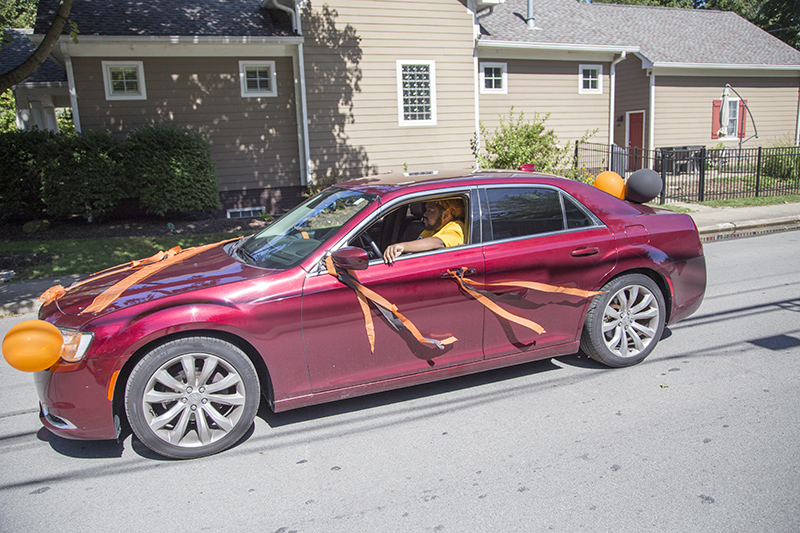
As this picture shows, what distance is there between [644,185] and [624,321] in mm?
1824

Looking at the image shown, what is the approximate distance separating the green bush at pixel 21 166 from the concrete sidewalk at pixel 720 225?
475 cm

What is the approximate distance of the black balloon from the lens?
596cm

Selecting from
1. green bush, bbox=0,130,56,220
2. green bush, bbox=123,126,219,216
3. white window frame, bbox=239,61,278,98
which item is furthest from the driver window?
white window frame, bbox=239,61,278,98

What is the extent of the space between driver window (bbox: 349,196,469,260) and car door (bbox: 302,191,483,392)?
0.12 meters

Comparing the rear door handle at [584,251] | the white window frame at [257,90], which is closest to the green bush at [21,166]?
the white window frame at [257,90]

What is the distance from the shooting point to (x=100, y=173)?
41.7ft

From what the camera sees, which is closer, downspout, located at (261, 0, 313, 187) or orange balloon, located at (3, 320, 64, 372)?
orange balloon, located at (3, 320, 64, 372)

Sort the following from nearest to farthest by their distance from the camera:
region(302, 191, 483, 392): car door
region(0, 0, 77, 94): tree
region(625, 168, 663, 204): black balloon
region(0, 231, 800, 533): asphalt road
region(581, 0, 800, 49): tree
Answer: region(0, 231, 800, 533): asphalt road < region(302, 191, 483, 392): car door < region(625, 168, 663, 204): black balloon < region(0, 0, 77, 94): tree < region(581, 0, 800, 49): tree

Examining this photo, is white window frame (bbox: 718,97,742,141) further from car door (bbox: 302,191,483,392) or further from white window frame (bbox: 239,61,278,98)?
car door (bbox: 302,191,483,392)

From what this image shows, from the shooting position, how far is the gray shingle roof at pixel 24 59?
16438 mm

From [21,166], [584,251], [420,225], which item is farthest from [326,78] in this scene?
[584,251]

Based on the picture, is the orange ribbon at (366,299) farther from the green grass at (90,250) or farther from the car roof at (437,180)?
the green grass at (90,250)

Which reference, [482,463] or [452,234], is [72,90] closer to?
[452,234]

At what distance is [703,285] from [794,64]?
2477 cm
